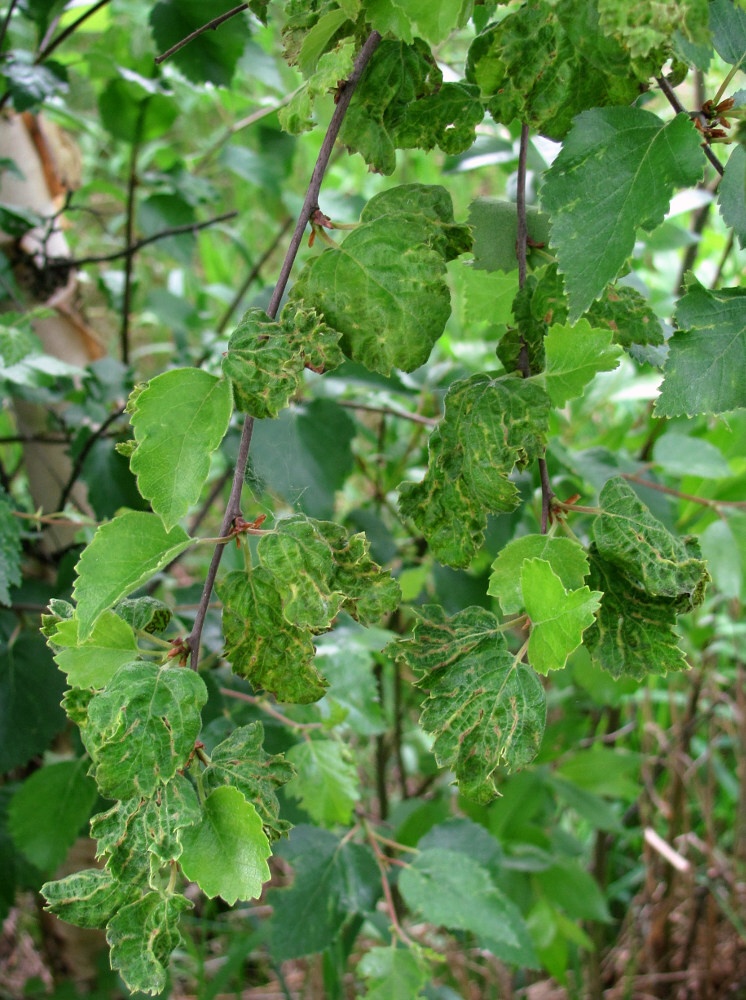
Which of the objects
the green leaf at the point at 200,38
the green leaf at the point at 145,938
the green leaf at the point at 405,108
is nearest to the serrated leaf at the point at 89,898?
the green leaf at the point at 145,938

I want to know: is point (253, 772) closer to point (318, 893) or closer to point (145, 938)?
point (145, 938)

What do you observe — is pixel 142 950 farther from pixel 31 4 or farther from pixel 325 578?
pixel 31 4

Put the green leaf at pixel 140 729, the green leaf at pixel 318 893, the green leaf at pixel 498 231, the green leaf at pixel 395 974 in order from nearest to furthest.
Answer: the green leaf at pixel 140 729, the green leaf at pixel 498 231, the green leaf at pixel 395 974, the green leaf at pixel 318 893

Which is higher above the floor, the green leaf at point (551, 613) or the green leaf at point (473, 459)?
the green leaf at point (473, 459)

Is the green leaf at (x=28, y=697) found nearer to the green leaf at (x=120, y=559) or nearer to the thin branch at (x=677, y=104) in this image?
the green leaf at (x=120, y=559)

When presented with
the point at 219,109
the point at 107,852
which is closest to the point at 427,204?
the point at 107,852

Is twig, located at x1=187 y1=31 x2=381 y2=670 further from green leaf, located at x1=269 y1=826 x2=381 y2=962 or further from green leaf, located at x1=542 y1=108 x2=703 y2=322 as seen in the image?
green leaf, located at x1=269 y1=826 x2=381 y2=962
